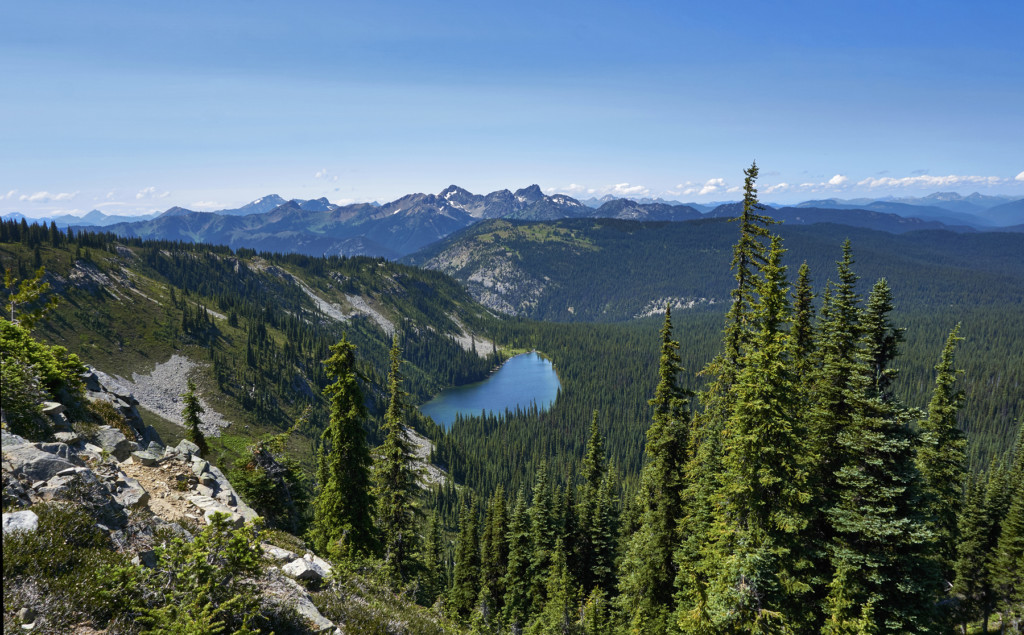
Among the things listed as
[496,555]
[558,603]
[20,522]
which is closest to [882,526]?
[558,603]

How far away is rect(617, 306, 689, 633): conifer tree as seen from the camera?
27.7 meters

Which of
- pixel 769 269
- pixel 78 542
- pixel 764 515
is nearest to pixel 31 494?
pixel 78 542

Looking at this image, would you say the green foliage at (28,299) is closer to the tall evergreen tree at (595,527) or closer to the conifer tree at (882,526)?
the conifer tree at (882,526)

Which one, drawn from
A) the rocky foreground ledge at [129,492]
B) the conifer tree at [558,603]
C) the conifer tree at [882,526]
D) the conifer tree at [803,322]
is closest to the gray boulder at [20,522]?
the rocky foreground ledge at [129,492]

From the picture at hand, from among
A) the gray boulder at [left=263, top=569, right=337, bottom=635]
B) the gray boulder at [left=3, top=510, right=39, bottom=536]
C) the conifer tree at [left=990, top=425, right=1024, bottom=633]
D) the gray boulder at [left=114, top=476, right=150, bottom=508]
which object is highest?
the gray boulder at [left=3, top=510, right=39, bottom=536]

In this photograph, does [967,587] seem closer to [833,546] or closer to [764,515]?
[833,546]

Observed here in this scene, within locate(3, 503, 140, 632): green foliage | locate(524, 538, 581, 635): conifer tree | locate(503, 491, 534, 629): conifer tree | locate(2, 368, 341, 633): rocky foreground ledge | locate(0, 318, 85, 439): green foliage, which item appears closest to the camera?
locate(3, 503, 140, 632): green foliage

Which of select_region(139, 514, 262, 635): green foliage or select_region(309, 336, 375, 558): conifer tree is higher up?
select_region(139, 514, 262, 635): green foliage

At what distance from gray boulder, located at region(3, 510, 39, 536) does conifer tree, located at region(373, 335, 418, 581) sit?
2038 cm

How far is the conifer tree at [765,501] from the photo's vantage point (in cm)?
1883

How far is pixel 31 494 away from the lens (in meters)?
11.8

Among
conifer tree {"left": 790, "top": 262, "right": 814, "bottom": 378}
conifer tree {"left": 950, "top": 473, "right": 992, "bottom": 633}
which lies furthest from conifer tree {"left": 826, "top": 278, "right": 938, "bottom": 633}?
conifer tree {"left": 950, "top": 473, "right": 992, "bottom": 633}

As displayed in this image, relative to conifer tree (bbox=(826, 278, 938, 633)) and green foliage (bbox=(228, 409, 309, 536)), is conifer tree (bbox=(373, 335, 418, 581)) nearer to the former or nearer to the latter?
green foliage (bbox=(228, 409, 309, 536))

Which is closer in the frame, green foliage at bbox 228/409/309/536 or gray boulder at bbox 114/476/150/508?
gray boulder at bbox 114/476/150/508
